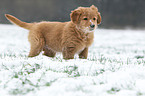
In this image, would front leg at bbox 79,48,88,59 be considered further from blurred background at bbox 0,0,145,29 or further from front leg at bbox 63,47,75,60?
blurred background at bbox 0,0,145,29

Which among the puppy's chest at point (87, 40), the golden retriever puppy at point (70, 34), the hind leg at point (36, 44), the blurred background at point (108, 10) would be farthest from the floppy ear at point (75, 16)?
the blurred background at point (108, 10)

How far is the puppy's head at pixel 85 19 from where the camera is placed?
3652 millimetres

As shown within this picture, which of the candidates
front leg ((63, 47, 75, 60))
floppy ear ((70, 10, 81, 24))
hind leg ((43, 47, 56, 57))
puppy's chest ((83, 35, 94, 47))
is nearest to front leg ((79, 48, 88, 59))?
puppy's chest ((83, 35, 94, 47))

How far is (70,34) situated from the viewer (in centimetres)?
377

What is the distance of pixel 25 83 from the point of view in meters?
2.31

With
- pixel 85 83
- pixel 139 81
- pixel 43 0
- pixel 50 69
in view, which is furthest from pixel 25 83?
pixel 43 0

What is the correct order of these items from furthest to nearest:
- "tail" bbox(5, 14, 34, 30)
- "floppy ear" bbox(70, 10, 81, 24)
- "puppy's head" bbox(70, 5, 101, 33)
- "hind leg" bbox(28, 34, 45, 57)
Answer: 1. "tail" bbox(5, 14, 34, 30)
2. "hind leg" bbox(28, 34, 45, 57)
3. "floppy ear" bbox(70, 10, 81, 24)
4. "puppy's head" bbox(70, 5, 101, 33)

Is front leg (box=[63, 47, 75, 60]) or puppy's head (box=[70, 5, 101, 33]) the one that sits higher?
puppy's head (box=[70, 5, 101, 33])

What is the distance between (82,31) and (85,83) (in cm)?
174

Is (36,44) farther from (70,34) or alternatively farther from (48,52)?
(70,34)

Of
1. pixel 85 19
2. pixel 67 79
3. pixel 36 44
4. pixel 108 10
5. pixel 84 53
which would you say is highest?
pixel 108 10

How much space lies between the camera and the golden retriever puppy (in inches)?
146

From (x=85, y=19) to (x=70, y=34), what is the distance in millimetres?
442

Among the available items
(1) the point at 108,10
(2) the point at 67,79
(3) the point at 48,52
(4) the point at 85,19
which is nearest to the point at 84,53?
(4) the point at 85,19
